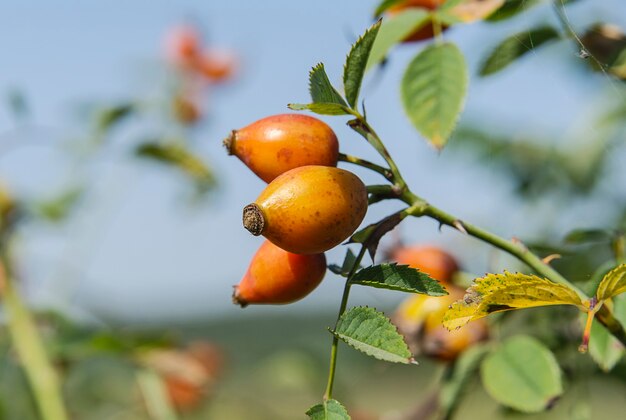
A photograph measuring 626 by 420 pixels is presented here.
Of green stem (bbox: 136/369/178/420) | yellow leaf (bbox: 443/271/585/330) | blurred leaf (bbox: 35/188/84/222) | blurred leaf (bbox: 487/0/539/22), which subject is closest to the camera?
yellow leaf (bbox: 443/271/585/330)

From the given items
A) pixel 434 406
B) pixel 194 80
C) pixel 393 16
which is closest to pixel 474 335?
pixel 434 406

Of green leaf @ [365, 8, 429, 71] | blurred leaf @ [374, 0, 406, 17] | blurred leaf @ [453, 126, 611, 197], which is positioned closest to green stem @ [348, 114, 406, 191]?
green leaf @ [365, 8, 429, 71]

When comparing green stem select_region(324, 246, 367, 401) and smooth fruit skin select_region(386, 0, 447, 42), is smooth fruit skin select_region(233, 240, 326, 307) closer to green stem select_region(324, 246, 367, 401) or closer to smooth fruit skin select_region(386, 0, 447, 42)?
green stem select_region(324, 246, 367, 401)

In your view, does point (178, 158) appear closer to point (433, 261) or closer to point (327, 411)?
point (433, 261)

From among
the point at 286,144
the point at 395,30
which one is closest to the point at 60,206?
the point at 395,30

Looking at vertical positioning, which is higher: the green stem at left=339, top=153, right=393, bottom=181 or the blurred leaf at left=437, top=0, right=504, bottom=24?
the blurred leaf at left=437, top=0, right=504, bottom=24

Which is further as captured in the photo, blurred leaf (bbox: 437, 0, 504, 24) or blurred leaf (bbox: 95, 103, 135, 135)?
blurred leaf (bbox: 95, 103, 135, 135)

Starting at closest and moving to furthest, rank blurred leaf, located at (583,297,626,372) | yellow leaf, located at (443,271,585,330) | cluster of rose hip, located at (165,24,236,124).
Answer: yellow leaf, located at (443,271,585,330) → blurred leaf, located at (583,297,626,372) → cluster of rose hip, located at (165,24,236,124)

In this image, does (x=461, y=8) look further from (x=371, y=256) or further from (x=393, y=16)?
(x=371, y=256)
